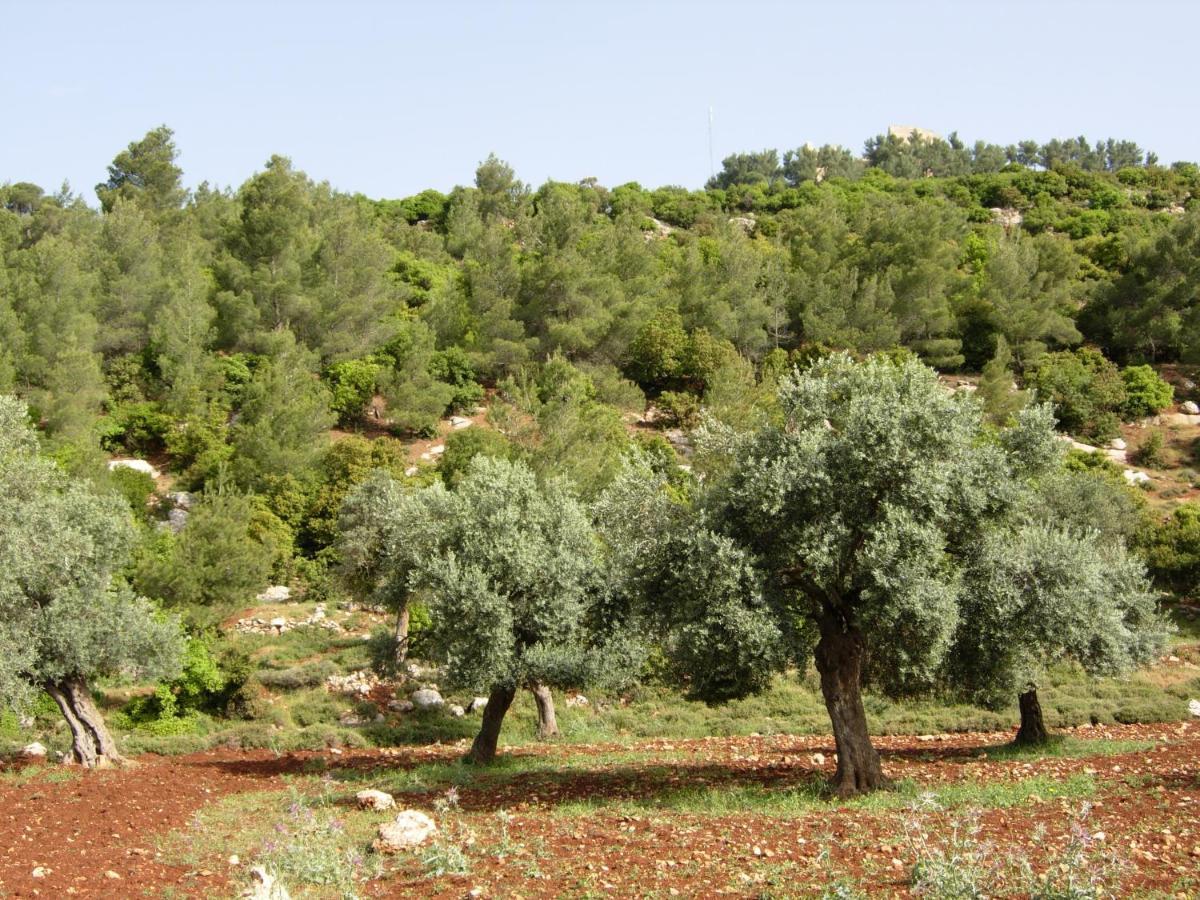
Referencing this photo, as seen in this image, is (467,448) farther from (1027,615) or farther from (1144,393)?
(1144,393)

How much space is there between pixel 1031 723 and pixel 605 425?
3310 cm

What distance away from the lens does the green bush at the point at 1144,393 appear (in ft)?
235

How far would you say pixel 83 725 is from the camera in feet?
84.1

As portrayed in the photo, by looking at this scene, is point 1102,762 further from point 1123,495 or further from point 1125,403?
point 1125,403

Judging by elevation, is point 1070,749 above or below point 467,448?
below

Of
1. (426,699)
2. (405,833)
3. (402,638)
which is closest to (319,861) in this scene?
(405,833)

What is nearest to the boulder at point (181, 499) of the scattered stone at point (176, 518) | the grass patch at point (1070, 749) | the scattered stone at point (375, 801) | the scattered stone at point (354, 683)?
the scattered stone at point (176, 518)

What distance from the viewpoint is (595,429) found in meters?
54.3

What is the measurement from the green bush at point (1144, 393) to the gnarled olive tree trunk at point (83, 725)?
66241mm

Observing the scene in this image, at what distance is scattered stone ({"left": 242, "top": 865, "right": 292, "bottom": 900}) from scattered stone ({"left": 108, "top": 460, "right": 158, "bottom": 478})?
147ft

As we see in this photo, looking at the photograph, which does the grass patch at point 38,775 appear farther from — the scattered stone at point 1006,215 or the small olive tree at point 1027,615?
the scattered stone at point 1006,215

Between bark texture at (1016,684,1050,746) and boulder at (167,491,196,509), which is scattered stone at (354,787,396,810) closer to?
bark texture at (1016,684,1050,746)

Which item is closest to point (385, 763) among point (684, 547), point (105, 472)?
point (684, 547)

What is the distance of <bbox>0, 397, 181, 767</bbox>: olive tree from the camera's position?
80.0 feet
